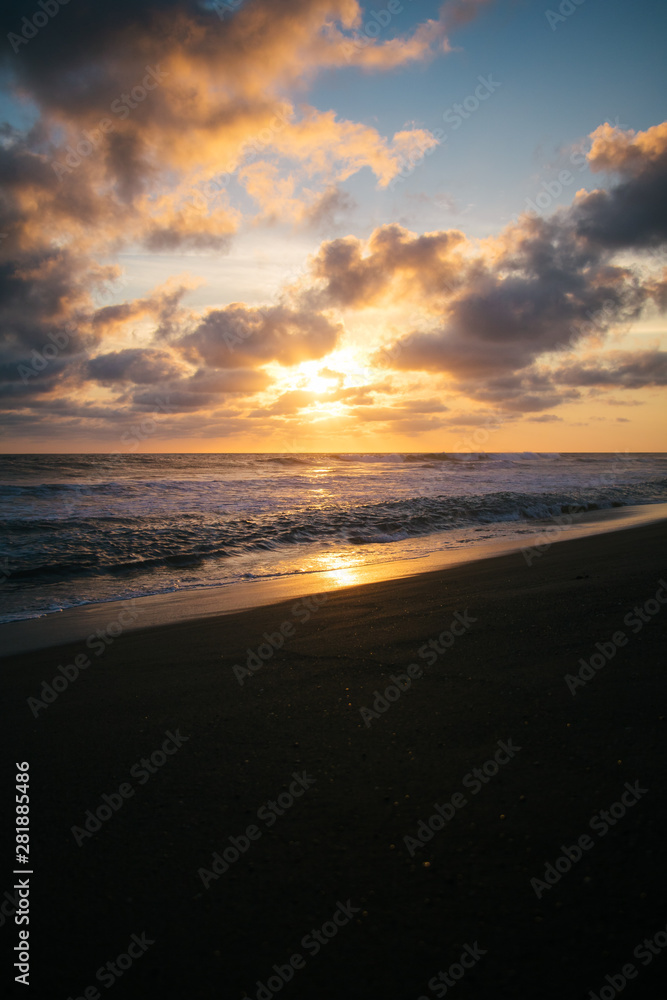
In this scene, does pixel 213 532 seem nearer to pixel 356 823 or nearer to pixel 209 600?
pixel 209 600

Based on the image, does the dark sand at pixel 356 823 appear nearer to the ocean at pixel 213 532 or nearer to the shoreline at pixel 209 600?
the shoreline at pixel 209 600

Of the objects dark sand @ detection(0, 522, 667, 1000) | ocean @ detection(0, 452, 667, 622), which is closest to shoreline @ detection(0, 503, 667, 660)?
ocean @ detection(0, 452, 667, 622)

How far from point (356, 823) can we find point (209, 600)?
17.6 feet

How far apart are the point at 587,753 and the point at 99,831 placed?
2.18 meters

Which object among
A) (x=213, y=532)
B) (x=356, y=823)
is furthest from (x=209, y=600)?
(x=213, y=532)

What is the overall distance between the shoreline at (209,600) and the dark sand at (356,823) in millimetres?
1714

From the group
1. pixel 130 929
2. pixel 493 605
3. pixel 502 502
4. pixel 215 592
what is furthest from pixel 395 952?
pixel 502 502

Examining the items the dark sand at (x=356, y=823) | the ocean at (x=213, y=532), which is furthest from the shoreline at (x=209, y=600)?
the dark sand at (x=356, y=823)

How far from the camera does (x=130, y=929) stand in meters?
1.64

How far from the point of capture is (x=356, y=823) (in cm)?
201

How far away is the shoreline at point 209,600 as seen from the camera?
5730mm

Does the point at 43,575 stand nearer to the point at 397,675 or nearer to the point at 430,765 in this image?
the point at 397,675

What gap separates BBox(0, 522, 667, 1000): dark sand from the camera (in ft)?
4.83

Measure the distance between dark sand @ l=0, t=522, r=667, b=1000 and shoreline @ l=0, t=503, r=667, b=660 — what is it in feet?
5.62
